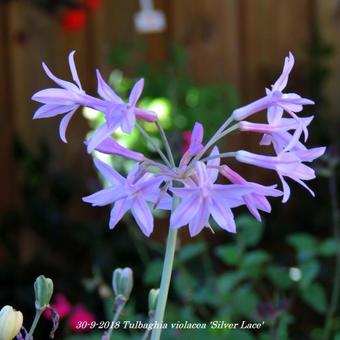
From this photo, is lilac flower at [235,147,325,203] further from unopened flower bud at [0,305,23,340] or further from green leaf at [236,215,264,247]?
green leaf at [236,215,264,247]

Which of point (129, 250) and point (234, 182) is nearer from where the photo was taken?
point (234, 182)

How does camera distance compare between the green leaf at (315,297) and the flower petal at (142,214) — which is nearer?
the flower petal at (142,214)

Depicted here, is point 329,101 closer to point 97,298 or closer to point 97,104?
point 97,298

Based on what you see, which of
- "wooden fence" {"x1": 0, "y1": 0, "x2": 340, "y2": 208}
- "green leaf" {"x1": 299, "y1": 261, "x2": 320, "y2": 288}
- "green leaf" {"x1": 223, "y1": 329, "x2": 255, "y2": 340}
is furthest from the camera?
"wooden fence" {"x1": 0, "y1": 0, "x2": 340, "y2": 208}

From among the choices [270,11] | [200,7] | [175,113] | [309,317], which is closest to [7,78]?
[175,113]

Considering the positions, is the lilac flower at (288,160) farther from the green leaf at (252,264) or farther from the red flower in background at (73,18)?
the red flower in background at (73,18)

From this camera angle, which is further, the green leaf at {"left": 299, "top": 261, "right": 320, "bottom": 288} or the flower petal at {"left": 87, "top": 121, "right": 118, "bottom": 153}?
the green leaf at {"left": 299, "top": 261, "right": 320, "bottom": 288}

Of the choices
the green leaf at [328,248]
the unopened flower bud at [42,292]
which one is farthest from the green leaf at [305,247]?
the unopened flower bud at [42,292]

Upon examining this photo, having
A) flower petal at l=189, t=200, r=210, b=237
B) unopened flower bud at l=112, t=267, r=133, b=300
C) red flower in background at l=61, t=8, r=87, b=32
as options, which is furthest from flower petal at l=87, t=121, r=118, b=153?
red flower in background at l=61, t=8, r=87, b=32
